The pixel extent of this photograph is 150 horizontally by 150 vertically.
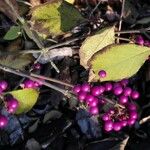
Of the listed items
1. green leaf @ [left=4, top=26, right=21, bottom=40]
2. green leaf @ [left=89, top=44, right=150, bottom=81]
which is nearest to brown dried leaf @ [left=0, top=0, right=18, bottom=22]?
green leaf @ [left=4, top=26, right=21, bottom=40]

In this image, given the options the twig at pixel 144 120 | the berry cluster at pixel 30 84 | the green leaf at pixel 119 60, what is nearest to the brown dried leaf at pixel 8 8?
the berry cluster at pixel 30 84

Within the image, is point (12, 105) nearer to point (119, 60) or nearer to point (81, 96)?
point (81, 96)

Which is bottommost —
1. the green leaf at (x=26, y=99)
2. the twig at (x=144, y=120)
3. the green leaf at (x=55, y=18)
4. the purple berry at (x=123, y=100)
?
the twig at (x=144, y=120)

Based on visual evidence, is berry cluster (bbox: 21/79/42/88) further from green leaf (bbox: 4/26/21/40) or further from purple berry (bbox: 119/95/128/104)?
purple berry (bbox: 119/95/128/104)

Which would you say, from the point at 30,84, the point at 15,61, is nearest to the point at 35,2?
the point at 15,61

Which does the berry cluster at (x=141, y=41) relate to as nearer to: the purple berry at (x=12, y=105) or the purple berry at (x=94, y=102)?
the purple berry at (x=94, y=102)

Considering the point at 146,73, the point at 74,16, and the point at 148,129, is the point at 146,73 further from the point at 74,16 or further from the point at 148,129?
the point at 74,16

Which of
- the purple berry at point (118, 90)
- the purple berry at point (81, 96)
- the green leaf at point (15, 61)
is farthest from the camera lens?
the green leaf at point (15, 61)
